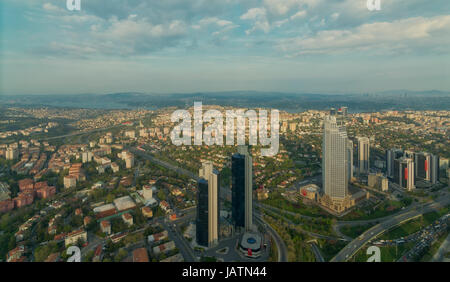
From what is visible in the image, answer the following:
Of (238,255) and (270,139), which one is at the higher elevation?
(270,139)

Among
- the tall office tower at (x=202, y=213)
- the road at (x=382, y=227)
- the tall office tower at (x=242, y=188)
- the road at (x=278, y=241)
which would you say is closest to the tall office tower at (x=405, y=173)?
the road at (x=382, y=227)

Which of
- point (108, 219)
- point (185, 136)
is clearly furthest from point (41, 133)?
point (108, 219)

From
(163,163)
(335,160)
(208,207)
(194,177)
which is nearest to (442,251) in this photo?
(335,160)

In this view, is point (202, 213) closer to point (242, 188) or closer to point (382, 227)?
point (242, 188)

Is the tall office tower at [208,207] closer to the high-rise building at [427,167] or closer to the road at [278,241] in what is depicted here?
the road at [278,241]

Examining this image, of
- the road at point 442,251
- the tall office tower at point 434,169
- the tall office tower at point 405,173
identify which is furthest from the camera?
the tall office tower at point 434,169

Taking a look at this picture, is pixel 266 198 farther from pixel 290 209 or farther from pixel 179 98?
pixel 179 98
